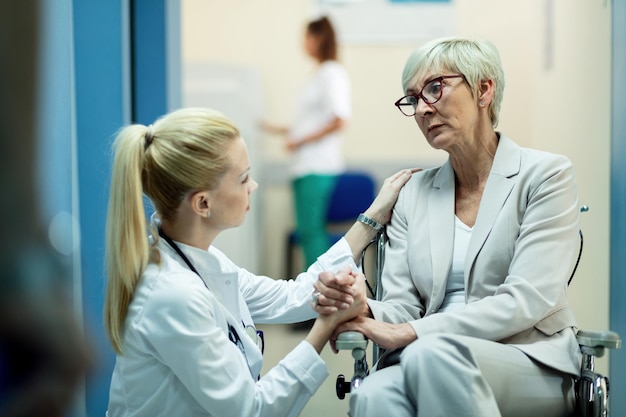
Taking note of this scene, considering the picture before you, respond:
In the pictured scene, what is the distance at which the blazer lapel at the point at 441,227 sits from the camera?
6.15ft

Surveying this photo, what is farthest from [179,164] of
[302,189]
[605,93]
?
[302,189]

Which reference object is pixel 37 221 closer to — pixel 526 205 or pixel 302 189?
pixel 526 205

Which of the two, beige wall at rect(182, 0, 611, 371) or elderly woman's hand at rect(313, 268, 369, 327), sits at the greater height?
beige wall at rect(182, 0, 611, 371)

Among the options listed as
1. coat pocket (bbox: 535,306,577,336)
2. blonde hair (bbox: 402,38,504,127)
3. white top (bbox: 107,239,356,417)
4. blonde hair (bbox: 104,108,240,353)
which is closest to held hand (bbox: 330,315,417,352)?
white top (bbox: 107,239,356,417)

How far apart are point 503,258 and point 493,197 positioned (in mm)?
155

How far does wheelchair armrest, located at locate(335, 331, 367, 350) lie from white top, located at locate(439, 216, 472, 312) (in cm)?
31

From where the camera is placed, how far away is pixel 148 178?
63.1 inches

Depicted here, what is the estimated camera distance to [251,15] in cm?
588

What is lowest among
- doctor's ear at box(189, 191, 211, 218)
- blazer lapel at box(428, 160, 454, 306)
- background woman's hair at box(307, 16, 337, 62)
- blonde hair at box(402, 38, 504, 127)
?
blazer lapel at box(428, 160, 454, 306)

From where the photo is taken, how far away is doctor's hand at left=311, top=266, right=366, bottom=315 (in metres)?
1.73

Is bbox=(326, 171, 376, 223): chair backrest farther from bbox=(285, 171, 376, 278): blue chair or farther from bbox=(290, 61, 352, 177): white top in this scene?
bbox=(290, 61, 352, 177): white top

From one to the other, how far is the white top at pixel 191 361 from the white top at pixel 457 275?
465 mm

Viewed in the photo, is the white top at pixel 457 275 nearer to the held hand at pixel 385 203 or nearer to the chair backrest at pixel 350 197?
the held hand at pixel 385 203

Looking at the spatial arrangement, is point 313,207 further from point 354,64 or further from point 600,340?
point 600,340
